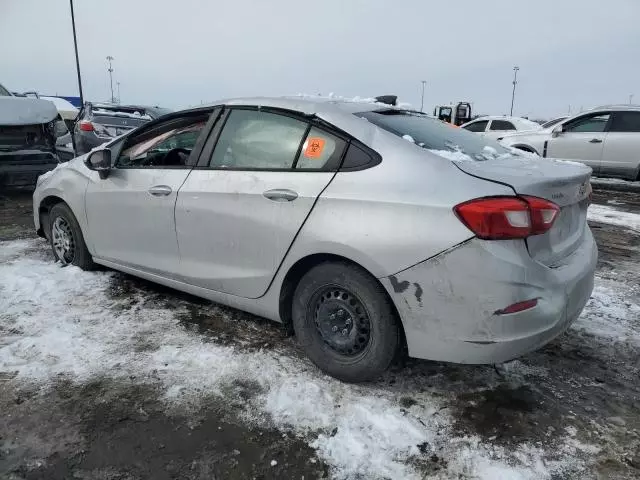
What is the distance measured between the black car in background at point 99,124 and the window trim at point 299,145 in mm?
5588

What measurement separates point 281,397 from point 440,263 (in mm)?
1079

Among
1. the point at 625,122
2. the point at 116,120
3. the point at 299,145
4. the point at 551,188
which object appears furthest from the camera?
the point at 625,122

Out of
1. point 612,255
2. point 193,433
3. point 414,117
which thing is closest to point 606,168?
point 612,255

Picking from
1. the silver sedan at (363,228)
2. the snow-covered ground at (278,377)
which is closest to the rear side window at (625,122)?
the snow-covered ground at (278,377)

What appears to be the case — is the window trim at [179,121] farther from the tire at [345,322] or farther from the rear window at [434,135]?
the tire at [345,322]

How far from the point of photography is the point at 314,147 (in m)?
2.77

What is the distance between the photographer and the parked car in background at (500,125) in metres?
13.5

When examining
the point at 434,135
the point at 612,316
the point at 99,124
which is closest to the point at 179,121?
the point at 434,135

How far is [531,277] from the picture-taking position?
2.24 metres

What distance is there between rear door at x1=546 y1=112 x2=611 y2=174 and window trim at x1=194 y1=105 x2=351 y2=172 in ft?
31.4

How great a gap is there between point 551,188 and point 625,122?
9.80 metres

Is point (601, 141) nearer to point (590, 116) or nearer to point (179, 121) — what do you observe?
point (590, 116)

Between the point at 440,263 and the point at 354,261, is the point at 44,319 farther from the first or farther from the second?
the point at 440,263

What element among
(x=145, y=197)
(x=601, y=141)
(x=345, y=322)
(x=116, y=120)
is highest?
(x=116, y=120)
